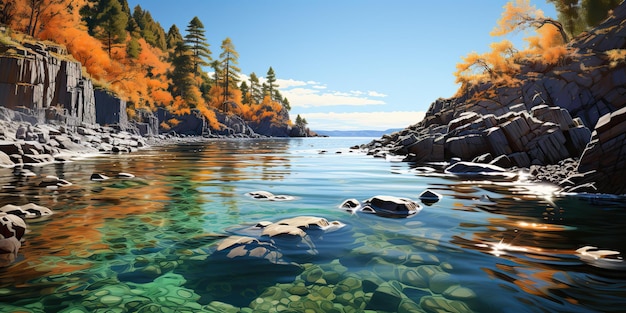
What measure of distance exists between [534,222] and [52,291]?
593 cm

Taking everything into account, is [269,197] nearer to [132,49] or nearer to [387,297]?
[387,297]

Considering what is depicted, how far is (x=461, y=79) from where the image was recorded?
1212 inches

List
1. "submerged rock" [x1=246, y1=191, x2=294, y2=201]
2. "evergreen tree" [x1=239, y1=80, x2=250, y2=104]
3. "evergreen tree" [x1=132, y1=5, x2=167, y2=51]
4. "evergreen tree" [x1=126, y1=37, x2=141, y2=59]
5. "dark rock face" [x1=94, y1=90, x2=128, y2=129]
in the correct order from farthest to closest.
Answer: "evergreen tree" [x1=239, y1=80, x2=250, y2=104], "evergreen tree" [x1=132, y1=5, x2=167, y2=51], "evergreen tree" [x1=126, y1=37, x2=141, y2=59], "dark rock face" [x1=94, y1=90, x2=128, y2=129], "submerged rock" [x1=246, y1=191, x2=294, y2=201]

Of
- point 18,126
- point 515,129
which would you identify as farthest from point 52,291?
point 18,126

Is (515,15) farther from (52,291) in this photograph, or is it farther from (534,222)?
(52,291)

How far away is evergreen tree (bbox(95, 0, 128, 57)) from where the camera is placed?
4525 centimetres

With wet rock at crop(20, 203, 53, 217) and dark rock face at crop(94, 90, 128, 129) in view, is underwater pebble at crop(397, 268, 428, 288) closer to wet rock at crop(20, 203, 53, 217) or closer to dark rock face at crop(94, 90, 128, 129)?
wet rock at crop(20, 203, 53, 217)

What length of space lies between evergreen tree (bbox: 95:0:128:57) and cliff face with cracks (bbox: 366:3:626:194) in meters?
Result: 36.3

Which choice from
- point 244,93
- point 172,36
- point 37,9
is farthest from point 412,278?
point 244,93

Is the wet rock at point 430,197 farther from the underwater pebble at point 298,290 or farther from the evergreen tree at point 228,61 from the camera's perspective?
the evergreen tree at point 228,61

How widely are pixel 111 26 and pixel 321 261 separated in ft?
167

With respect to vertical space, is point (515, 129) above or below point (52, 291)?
above

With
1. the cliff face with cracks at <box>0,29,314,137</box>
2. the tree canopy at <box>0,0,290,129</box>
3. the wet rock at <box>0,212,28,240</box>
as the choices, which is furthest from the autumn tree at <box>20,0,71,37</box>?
the wet rock at <box>0,212,28,240</box>

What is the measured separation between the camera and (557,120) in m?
14.5
